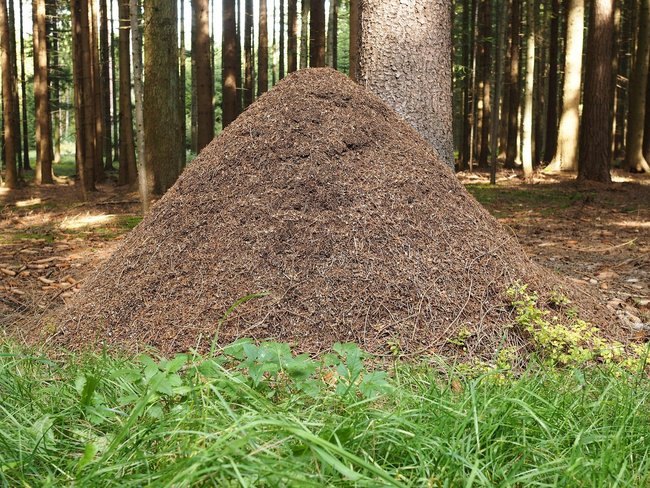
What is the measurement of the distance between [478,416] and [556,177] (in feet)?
41.5

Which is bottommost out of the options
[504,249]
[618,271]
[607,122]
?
[618,271]

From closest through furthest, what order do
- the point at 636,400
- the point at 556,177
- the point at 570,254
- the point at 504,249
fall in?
the point at 636,400 < the point at 504,249 < the point at 570,254 < the point at 556,177

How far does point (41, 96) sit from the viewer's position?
15211 mm

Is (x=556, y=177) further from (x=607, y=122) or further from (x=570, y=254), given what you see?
(x=570, y=254)

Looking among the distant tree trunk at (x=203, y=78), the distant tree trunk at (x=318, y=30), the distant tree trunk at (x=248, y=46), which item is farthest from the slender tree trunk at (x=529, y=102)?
the distant tree trunk at (x=248, y=46)

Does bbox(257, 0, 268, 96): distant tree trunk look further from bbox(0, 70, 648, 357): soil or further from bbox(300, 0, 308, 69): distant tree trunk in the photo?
bbox(0, 70, 648, 357): soil

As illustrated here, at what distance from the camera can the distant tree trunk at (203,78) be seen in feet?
41.7

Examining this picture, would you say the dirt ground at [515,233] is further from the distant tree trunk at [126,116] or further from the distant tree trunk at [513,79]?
the distant tree trunk at [513,79]

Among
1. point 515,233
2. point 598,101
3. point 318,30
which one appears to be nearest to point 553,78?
point 598,101

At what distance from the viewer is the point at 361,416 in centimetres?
210

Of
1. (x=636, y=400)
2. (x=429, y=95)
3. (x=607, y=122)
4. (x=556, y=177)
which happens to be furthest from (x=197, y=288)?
(x=556, y=177)

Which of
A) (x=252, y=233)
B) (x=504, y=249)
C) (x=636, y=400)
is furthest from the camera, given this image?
(x=504, y=249)

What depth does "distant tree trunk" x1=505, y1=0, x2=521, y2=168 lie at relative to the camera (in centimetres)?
1738

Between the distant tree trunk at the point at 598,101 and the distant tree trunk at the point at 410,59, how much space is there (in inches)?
301
